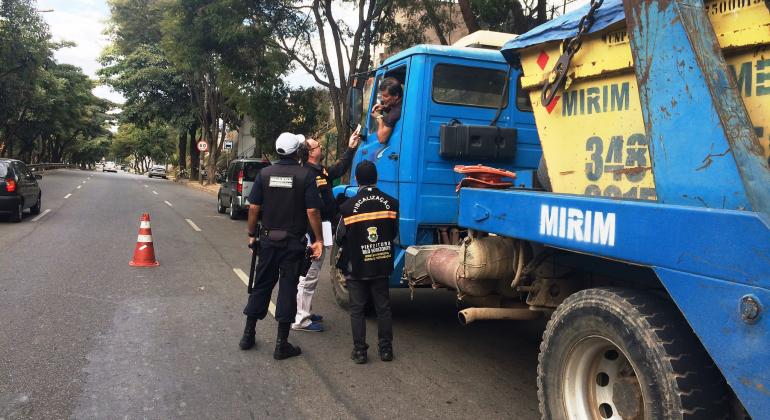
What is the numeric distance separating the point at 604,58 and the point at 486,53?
230 centimetres

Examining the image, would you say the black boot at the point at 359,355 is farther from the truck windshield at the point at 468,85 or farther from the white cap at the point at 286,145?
the truck windshield at the point at 468,85

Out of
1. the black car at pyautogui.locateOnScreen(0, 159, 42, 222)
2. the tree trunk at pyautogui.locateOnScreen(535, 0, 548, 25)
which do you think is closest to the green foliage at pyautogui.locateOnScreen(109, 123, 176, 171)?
the black car at pyautogui.locateOnScreen(0, 159, 42, 222)

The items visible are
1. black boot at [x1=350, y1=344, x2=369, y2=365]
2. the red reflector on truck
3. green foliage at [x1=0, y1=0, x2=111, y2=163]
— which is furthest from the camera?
green foliage at [x1=0, y1=0, x2=111, y2=163]

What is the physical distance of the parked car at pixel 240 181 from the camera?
53.1ft

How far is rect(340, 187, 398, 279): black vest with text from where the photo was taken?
15.6 ft

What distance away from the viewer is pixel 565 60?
3.44m

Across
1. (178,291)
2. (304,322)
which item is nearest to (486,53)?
(304,322)

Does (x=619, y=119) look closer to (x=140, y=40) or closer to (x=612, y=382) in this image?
(x=612, y=382)

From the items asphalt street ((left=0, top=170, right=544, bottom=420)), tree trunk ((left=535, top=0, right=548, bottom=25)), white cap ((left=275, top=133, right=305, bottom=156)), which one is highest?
tree trunk ((left=535, top=0, right=548, bottom=25))

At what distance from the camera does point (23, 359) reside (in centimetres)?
450

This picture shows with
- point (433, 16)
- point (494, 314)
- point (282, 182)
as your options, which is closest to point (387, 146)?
point (282, 182)

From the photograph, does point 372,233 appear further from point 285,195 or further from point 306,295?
point 306,295

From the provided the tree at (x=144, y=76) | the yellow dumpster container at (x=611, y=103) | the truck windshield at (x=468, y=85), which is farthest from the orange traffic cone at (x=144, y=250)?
the tree at (x=144, y=76)

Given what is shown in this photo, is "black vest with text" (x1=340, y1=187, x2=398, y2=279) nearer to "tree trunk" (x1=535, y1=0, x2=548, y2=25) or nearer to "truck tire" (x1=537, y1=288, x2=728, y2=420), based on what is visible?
"truck tire" (x1=537, y1=288, x2=728, y2=420)
